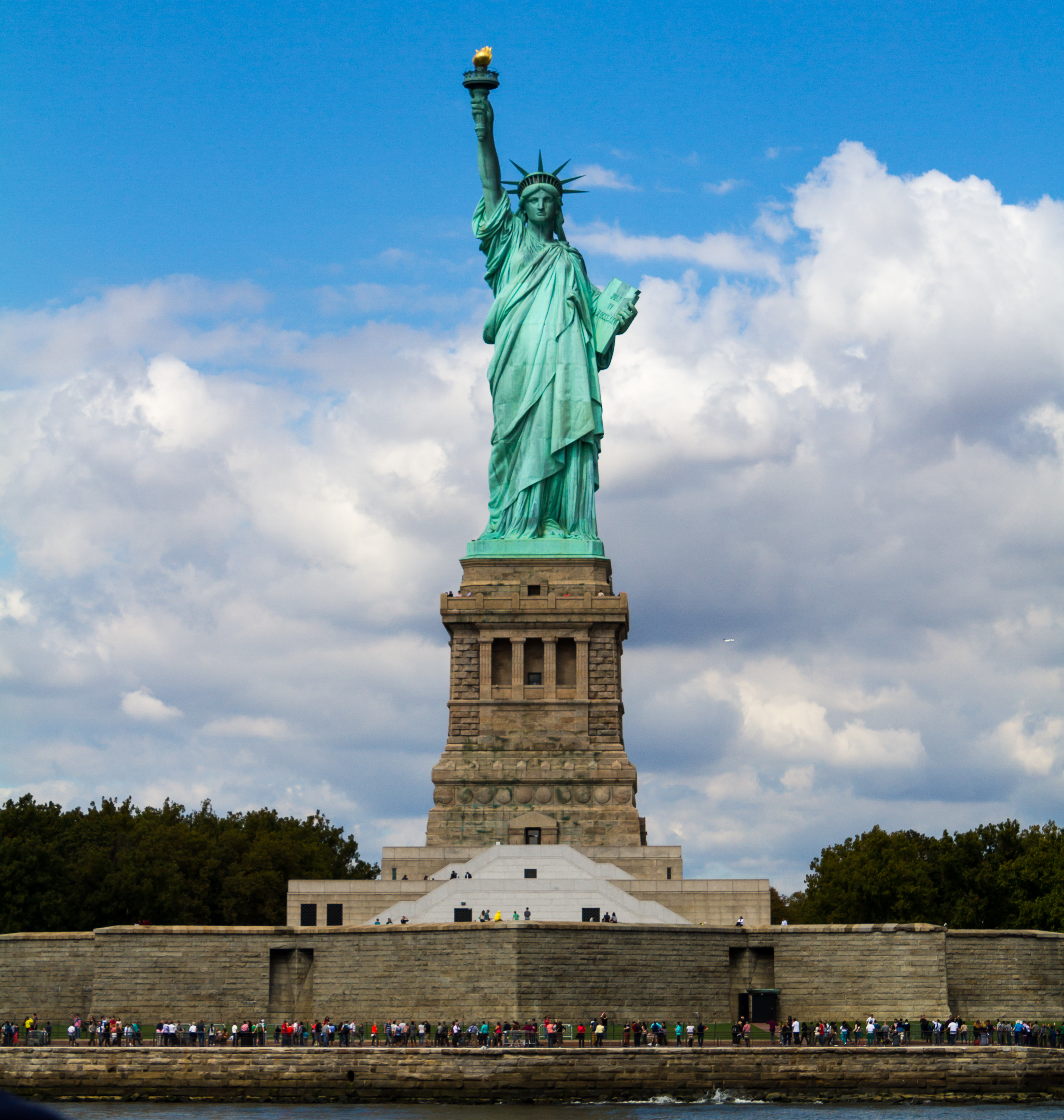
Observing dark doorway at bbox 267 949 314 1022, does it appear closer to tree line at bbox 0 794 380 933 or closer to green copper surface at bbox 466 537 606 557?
tree line at bbox 0 794 380 933

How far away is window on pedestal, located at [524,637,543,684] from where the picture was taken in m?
47.2

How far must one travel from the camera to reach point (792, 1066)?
31.4 m

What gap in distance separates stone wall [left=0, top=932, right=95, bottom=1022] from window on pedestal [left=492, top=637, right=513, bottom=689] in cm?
1473

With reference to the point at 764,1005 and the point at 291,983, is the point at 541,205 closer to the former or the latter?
the point at 291,983

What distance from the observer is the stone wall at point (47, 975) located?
3712 cm

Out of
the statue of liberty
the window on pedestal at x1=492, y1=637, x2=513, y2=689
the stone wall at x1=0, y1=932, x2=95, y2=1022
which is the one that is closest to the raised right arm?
the statue of liberty

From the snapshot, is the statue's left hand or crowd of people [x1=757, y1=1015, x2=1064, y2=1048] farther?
the statue's left hand

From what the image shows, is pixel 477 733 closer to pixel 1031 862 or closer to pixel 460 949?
pixel 460 949

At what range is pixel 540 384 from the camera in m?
50.7

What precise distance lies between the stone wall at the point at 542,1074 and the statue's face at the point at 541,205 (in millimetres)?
28802

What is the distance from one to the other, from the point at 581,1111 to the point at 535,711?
1826cm

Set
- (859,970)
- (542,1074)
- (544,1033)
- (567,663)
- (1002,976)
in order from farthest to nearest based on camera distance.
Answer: (567,663) < (1002,976) < (859,970) < (544,1033) < (542,1074)

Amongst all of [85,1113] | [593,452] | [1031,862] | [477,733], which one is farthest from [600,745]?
[85,1113]

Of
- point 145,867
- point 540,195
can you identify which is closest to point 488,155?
point 540,195
